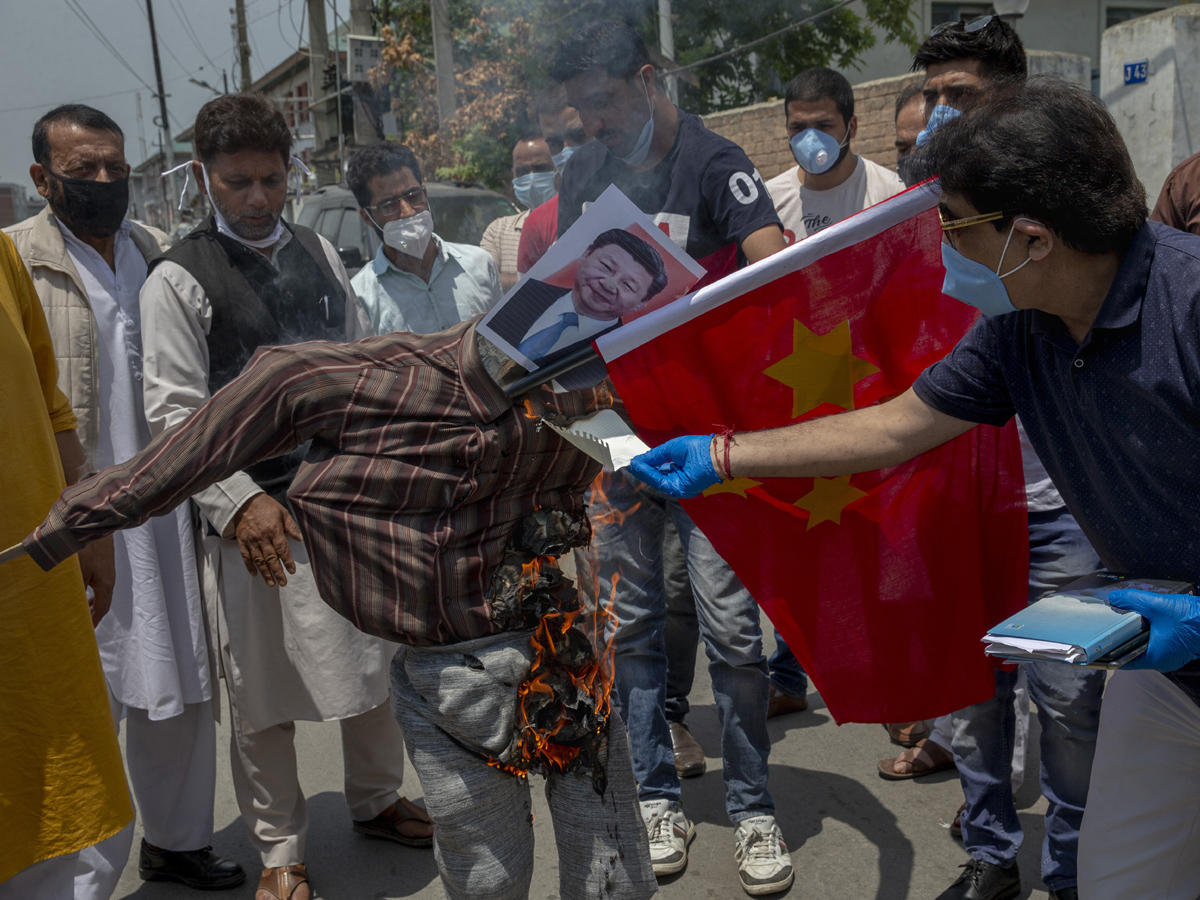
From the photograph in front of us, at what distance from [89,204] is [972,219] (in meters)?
2.68

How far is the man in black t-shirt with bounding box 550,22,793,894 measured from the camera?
3033mm

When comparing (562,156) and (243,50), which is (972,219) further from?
(243,50)

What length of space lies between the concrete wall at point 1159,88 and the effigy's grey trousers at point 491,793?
9102 millimetres

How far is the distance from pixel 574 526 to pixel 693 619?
1.81 metres

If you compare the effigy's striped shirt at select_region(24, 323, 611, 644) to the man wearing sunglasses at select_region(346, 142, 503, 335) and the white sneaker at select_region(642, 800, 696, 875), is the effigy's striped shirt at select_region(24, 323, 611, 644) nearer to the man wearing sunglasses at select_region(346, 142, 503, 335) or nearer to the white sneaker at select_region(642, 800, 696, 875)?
the white sneaker at select_region(642, 800, 696, 875)

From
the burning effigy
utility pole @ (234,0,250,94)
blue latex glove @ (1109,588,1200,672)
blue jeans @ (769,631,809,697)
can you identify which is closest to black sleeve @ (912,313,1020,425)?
blue latex glove @ (1109,588,1200,672)

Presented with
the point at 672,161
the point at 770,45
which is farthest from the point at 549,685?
the point at 770,45

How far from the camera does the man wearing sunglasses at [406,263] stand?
12.9 feet

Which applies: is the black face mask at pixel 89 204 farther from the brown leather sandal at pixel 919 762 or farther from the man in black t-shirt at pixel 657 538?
the brown leather sandal at pixel 919 762

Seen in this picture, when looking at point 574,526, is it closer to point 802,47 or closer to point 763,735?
point 763,735

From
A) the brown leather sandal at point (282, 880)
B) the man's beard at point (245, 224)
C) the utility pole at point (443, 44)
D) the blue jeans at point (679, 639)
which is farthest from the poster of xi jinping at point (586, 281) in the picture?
the utility pole at point (443, 44)

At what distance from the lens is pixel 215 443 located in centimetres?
190

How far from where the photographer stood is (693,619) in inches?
153

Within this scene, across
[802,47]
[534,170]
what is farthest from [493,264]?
[802,47]
